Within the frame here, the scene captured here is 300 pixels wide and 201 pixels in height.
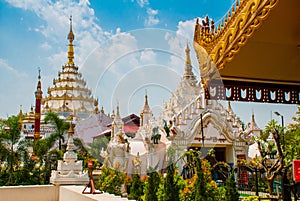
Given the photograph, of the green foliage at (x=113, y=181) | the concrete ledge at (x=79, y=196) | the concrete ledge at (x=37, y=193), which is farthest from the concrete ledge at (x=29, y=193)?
the green foliage at (x=113, y=181)

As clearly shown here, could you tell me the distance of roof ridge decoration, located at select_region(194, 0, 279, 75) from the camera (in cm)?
258

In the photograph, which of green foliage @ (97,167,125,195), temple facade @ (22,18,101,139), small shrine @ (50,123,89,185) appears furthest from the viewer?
temple facade @ (22,18,101,139)

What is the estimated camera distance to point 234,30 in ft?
9.26

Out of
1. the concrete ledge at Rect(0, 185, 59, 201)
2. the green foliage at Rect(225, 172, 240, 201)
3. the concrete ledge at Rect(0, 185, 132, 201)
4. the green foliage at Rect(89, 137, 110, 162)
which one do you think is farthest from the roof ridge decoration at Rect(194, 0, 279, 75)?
the green foliage at Rect(225, 172, 240, 201)

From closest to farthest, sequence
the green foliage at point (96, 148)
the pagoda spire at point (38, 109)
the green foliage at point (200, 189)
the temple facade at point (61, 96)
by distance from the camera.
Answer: the green foliage at point (96, 148)
the green foliage at point (200, 189)
the pagoda spire at point (38, 109)
the temple facade at point (61, 96)

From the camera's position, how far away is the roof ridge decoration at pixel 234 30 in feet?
8.47

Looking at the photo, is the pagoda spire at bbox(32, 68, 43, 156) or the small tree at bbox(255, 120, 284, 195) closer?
the small tree at bbox(255, 120, 284, 195)

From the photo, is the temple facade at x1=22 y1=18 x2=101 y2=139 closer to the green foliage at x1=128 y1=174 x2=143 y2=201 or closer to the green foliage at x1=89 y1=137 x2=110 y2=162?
the green foliage at x1=128 y1=174 x2=143 y2=201

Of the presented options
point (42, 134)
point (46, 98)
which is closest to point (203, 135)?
point (42, 134)

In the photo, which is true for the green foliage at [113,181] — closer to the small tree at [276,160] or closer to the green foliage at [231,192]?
the green foliage at [231,192]

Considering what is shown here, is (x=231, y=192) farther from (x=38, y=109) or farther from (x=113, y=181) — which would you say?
(x=38, y=109)

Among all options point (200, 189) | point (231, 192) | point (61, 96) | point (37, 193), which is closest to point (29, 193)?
point (37, 193)

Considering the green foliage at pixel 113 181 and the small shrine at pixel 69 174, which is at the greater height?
the small shrine at pixel 69 174

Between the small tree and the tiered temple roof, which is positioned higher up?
the tiered temple roof
